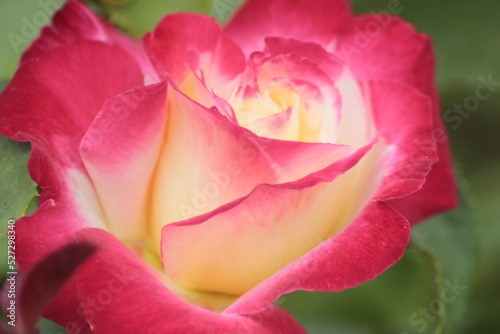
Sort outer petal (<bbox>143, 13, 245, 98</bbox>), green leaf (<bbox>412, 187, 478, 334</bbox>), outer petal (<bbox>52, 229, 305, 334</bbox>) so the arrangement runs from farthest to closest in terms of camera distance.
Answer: green leaf (<bbox>412, 187, 478, 334</bbox>), outer petal (<bbox>143, 13, 245, 98</bbox>), outer petal (<bbox>52, 229, 305, 334</bbox>)

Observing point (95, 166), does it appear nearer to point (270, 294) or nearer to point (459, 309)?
point (270, 294)

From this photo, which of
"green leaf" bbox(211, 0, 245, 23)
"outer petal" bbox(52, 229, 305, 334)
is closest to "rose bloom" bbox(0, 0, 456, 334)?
"outer petal" bbox(52, 229, 305, 334)

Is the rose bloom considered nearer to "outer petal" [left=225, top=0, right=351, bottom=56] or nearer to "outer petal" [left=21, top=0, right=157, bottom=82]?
"outer petal" [left=21, top=0, right=157, bottom=82]

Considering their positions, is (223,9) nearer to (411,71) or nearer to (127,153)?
(411,71)

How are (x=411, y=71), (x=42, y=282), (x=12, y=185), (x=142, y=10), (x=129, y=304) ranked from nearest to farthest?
1. (x=42, y=282)
2. (x=129, y=304)
3. (x=12, y=185)
4. (x=411, y=71)
5. (x=142, y=10)

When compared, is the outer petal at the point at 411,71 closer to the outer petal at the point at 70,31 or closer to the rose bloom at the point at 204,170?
the rose bloom at the point at 204,170

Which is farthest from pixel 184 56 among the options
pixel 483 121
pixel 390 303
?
pixel 483 121

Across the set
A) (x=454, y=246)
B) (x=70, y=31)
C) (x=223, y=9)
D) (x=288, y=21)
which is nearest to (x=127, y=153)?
(x=70, y=31)

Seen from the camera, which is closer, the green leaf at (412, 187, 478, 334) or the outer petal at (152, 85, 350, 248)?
the outer petal at (152, 85, 350, 248)
